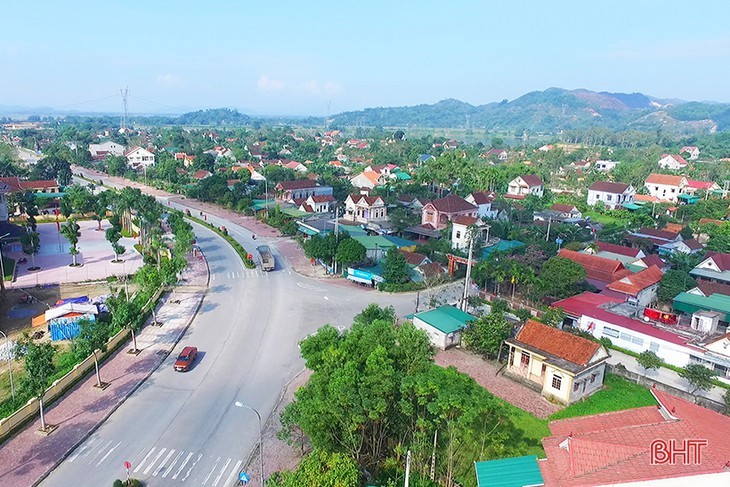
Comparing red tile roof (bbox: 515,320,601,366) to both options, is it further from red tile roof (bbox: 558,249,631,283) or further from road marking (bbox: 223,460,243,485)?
road marking (bbox: 223,460,243,485)

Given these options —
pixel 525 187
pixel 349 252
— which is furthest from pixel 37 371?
pixel 525 187

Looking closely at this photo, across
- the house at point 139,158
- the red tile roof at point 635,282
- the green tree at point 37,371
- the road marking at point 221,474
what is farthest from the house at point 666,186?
the house at point 139,158

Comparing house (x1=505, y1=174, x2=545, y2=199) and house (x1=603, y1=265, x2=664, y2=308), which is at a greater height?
house (x1=505, y1=174, x2=545, y2=199)

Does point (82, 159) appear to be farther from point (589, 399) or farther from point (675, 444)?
point (675, 444)

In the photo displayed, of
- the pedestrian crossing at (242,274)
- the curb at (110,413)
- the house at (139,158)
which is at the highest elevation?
the house at (139,158)

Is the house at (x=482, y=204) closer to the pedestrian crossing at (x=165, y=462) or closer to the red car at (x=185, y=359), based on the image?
the red car at (x=185, y=359)
